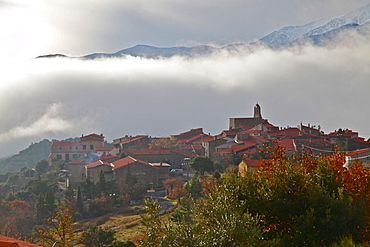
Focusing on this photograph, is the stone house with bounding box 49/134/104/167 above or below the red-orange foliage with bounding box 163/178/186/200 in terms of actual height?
above

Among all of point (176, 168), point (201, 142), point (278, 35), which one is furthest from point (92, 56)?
point (176, 168)

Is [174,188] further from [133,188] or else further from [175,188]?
[133,188]

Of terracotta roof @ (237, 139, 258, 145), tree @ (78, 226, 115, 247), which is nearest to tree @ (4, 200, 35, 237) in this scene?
tree @ (78, 226, 115, 247)

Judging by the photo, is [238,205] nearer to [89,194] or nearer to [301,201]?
[301,201]

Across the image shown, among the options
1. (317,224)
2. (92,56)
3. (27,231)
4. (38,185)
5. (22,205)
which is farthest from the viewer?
(92,56)

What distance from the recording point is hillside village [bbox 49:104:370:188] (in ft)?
185

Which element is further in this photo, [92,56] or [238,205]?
[92,56]

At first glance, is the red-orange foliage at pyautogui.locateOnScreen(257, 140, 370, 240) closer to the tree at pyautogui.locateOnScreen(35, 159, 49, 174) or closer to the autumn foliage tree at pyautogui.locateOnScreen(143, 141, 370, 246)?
the autumn foliage tree at pyautogui.locateOnScreen(143, 141, 370, 246)

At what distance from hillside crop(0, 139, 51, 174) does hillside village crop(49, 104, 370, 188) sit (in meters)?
34.8

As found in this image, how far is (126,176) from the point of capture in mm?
53156

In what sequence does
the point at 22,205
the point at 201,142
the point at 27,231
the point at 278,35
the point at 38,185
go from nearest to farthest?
the point at 27,231
the point at 22,205
the point at 38,185
the point at 201,142
the point at 278,35

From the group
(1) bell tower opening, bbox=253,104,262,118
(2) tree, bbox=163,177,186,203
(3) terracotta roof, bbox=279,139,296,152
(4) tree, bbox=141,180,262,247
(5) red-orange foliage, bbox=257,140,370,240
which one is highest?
(1) bell tower opening, bbox=253,104,262,118

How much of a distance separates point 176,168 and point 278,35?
12285 centimetres

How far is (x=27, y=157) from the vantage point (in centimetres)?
12756
